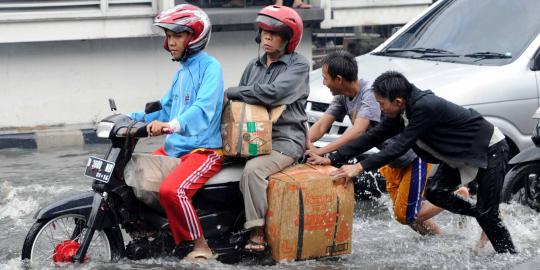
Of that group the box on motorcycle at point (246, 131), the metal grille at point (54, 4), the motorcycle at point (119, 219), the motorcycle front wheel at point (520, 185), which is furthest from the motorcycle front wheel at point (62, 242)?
the metal grille at point (54, 4)

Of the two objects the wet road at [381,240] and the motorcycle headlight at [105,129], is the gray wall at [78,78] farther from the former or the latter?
the motorcycle headlight at [105,129]

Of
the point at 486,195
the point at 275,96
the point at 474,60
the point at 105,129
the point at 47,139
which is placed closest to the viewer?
the point at 105,129

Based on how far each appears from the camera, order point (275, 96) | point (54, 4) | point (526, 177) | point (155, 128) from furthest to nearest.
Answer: point (54, 4) → point (526, 177) → point (275, 96) → point (155, 128)

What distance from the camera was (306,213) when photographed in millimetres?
6074

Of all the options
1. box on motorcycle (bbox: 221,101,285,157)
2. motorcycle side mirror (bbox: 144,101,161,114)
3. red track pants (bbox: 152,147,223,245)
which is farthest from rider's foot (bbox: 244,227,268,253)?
motorcycle side mirror (bbox: 144,101,161,114)

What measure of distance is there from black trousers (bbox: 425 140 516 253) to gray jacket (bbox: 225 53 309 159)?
3.16 ft

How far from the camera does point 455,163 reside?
20.5 ft

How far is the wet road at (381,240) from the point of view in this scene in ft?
20.8

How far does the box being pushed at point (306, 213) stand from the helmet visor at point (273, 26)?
895 millimetres

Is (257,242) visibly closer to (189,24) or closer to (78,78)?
(189,24)

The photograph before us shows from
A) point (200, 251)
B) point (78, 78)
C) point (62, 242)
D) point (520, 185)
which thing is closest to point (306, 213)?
point (200, 251)

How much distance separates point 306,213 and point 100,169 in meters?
1.31

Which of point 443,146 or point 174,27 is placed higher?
point 174,27

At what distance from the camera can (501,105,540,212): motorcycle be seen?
731 centimetres
